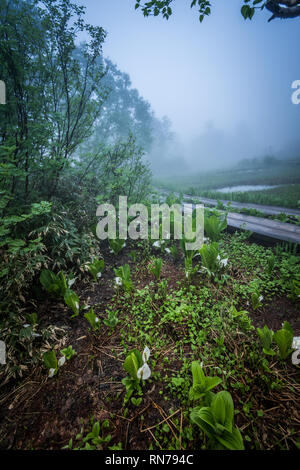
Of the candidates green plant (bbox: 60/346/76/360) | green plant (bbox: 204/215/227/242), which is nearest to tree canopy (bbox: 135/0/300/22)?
green plant (bbox: 204/215/227/242)

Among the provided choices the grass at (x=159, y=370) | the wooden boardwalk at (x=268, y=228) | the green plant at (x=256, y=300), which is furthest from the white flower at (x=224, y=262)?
the wooden boardwalk at (x=268, y=228)

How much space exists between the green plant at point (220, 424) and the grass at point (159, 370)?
104 millimetres

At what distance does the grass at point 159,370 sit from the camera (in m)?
1.01

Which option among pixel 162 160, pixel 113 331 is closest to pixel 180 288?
pixel 113 331

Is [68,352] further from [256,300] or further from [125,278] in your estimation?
[256,300]

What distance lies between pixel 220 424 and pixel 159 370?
0.52 m

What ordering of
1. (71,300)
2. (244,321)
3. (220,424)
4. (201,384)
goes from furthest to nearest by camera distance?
(71,300), (244,321), (201,384), (220,424)

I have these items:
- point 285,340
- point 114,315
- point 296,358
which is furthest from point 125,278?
point 296,358

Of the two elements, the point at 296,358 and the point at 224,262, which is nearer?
the point at 296,358

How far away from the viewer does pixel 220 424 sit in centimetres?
90

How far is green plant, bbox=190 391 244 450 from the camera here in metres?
0.85

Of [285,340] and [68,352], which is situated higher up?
[285,340]

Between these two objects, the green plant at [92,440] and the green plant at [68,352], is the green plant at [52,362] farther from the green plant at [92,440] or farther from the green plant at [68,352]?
the green plant at [92,440]

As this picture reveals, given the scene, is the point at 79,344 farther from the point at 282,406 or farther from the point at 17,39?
the point at 17,39
